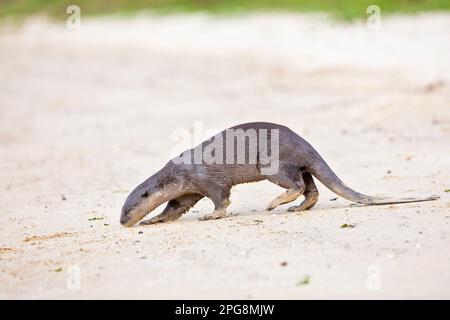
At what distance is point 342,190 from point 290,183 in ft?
1.39

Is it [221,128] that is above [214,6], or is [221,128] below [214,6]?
below

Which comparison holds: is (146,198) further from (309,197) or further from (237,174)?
(309,197)

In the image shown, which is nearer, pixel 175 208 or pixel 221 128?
pixel 175 208

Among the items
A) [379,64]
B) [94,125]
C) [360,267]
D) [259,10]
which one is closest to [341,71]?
[379,64]

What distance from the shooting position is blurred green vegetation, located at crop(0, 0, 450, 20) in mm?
20609

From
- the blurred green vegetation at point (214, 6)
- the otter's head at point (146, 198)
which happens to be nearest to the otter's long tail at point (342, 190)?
the otter's head at point (146, 198)

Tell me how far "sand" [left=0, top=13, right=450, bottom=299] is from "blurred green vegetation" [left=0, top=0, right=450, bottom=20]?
940 mm

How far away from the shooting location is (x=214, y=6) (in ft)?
97.0

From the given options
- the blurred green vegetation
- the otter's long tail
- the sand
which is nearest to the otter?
the otter's long tail

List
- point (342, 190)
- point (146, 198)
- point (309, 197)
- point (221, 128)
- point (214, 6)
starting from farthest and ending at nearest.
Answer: point (214, 6) → point (221, 128) → point (146, 198) → point (309, 197) → point (342, 190)

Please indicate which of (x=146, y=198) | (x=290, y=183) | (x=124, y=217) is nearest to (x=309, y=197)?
(x=290, y=183)

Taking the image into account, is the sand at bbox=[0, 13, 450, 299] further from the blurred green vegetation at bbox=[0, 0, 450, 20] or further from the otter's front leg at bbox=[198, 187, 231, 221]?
the blurred green vegetation at bbox=[0, 0, 450, 20]

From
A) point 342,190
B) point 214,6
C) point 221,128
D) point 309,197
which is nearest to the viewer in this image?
point 342,190
